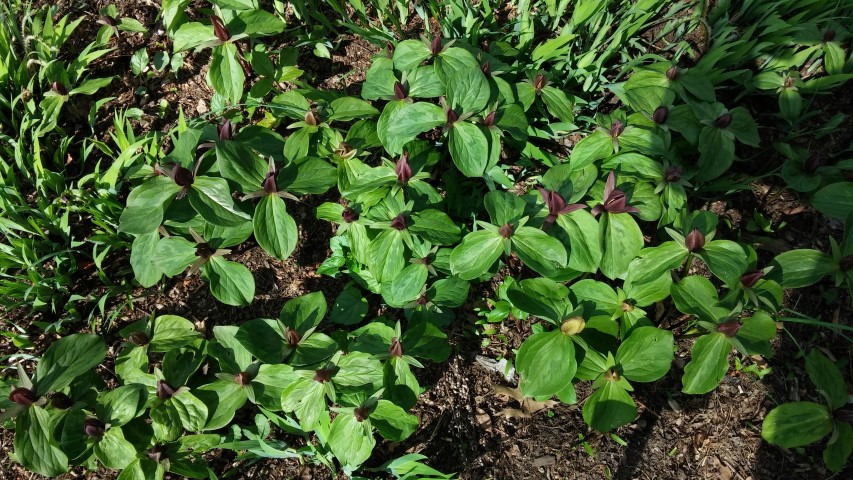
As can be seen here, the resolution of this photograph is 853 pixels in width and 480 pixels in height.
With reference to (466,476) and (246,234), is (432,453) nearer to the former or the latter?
(466,476)

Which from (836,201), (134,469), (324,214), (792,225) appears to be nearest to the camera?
(134,469)

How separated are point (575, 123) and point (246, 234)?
1.55 m

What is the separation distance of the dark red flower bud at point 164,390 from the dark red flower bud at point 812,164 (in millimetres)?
2515

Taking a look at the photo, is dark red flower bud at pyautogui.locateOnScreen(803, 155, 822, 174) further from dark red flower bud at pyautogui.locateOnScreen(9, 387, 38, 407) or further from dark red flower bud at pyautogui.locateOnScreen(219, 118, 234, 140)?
dark red flower bud at pyautogui.locateOnScreen(9, 387, 38, 407)

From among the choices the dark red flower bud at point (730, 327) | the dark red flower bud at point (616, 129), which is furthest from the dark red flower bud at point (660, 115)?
the dark red flower bud at point (730, 327)

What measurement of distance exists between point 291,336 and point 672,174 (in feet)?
4.94

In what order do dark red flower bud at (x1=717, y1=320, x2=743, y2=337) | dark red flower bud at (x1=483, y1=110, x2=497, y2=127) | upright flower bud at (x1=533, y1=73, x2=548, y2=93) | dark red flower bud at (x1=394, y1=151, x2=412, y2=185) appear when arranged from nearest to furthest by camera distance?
dark red flower bud at (x1=717, y1=320, x2=743, y2=337) < dark red flower bud at (x1=394, y1=151, x2=412, y2=185) < dark red flower bud at (x1=483, y1=110, x2=497, y2=127) < upright flower bud at (x1=533, y1=73, x2=548, y2=93)

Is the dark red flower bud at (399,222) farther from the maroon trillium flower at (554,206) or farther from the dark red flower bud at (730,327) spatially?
the dark red flower bud at (730,327)

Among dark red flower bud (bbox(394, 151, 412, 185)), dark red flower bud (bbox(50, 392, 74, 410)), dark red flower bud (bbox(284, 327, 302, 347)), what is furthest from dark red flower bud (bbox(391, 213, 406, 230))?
dark red flower bud (bbox(50, 392, 74, 410))

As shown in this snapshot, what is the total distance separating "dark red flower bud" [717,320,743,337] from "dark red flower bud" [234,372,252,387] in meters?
1.56

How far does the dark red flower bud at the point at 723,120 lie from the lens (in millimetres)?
2139

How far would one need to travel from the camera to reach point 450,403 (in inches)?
87.4

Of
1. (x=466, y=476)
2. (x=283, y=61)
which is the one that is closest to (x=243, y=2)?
(x=283, y=61)

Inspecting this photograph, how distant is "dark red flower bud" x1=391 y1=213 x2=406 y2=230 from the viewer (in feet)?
6.53
